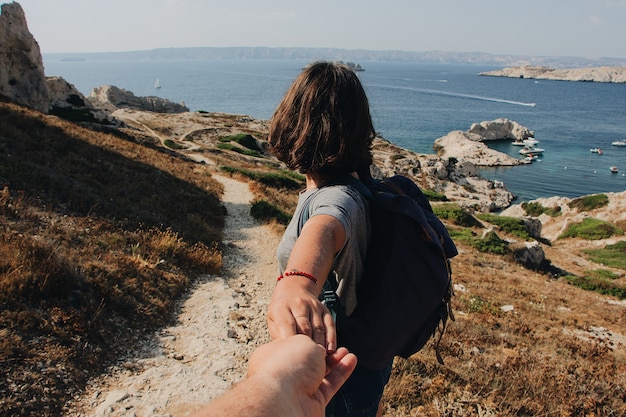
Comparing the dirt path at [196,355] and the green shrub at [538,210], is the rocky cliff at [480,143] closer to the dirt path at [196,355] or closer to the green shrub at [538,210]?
the green shrub at [538,210]

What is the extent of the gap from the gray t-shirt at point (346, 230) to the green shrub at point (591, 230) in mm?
32568

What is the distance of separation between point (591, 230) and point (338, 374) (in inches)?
1331

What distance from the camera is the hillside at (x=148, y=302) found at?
5785 mm

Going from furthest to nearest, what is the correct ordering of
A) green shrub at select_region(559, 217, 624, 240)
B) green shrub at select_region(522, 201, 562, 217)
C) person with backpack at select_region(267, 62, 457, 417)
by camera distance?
green shrub at select_region(522, 201, 562, 217), green shrub at select_region(559, 217, 624, 240), person with backpack at select_region(267, 62, 457, 417)

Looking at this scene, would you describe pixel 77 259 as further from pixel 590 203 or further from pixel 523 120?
pixel 523 120

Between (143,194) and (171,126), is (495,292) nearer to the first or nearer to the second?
(143,194)

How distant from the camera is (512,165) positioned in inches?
2466

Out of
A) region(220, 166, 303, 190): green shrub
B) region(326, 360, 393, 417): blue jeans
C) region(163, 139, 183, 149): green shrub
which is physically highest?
region(326, 360, 393, 417): blue jeans

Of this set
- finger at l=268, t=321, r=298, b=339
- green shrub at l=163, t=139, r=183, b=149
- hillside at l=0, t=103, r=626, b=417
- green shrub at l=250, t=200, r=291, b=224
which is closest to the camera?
finger at l=268, t=321, r=298, b=339

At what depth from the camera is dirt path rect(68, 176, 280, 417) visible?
536 centimetres

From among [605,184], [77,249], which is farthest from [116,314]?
[605,184]

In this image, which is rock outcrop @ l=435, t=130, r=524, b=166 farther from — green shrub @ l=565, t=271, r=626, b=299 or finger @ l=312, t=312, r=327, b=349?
finger @ l=312, t=312, r=327, b=349

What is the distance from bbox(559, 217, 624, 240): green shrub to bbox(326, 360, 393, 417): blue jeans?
3209cm

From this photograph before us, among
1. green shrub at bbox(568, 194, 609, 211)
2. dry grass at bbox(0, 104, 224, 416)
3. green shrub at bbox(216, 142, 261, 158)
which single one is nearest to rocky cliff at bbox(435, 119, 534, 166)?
green shrub at bbox(568, 194, 609, 211)
